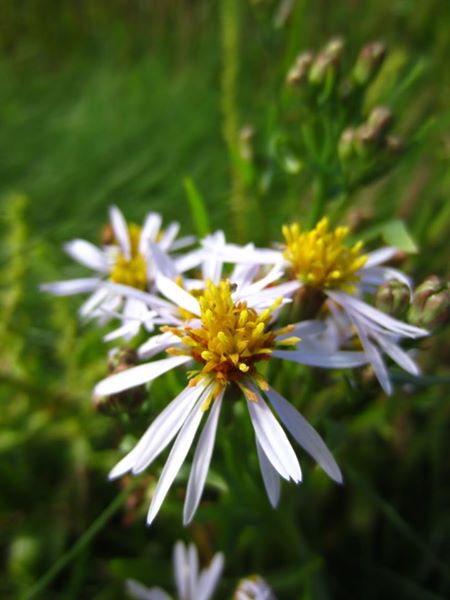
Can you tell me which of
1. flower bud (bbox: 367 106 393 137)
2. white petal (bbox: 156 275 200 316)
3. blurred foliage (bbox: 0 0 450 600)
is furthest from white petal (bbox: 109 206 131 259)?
flower bud (bbox: 367 106 393 137)

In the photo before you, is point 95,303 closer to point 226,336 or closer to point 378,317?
point 226,336

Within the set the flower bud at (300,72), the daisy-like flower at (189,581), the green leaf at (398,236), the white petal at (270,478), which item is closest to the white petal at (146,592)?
the daisy-like flower at (189,581)

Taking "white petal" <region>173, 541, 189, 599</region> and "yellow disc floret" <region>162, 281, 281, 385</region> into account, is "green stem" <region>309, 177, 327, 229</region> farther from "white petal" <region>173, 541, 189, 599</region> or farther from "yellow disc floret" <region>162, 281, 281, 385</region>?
"white petal" <region>173, 541, 189, 599</region>

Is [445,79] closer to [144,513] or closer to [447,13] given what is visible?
[447,13]

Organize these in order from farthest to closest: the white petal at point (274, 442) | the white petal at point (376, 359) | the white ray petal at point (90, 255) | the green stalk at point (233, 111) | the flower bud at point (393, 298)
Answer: the green stalk at point (233, 111)
the white ray petal at point (90, 255)
the flower bud at point (393, 298)
the white petal at point (376, 359)
the white petal at point (274, 442)

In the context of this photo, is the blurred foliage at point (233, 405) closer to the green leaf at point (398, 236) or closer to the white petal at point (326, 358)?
the green leaf at point (398, 236)

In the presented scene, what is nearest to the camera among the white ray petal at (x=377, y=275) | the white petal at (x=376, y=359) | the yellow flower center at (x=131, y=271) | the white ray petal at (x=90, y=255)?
the white petal at (x=376, y=359)
